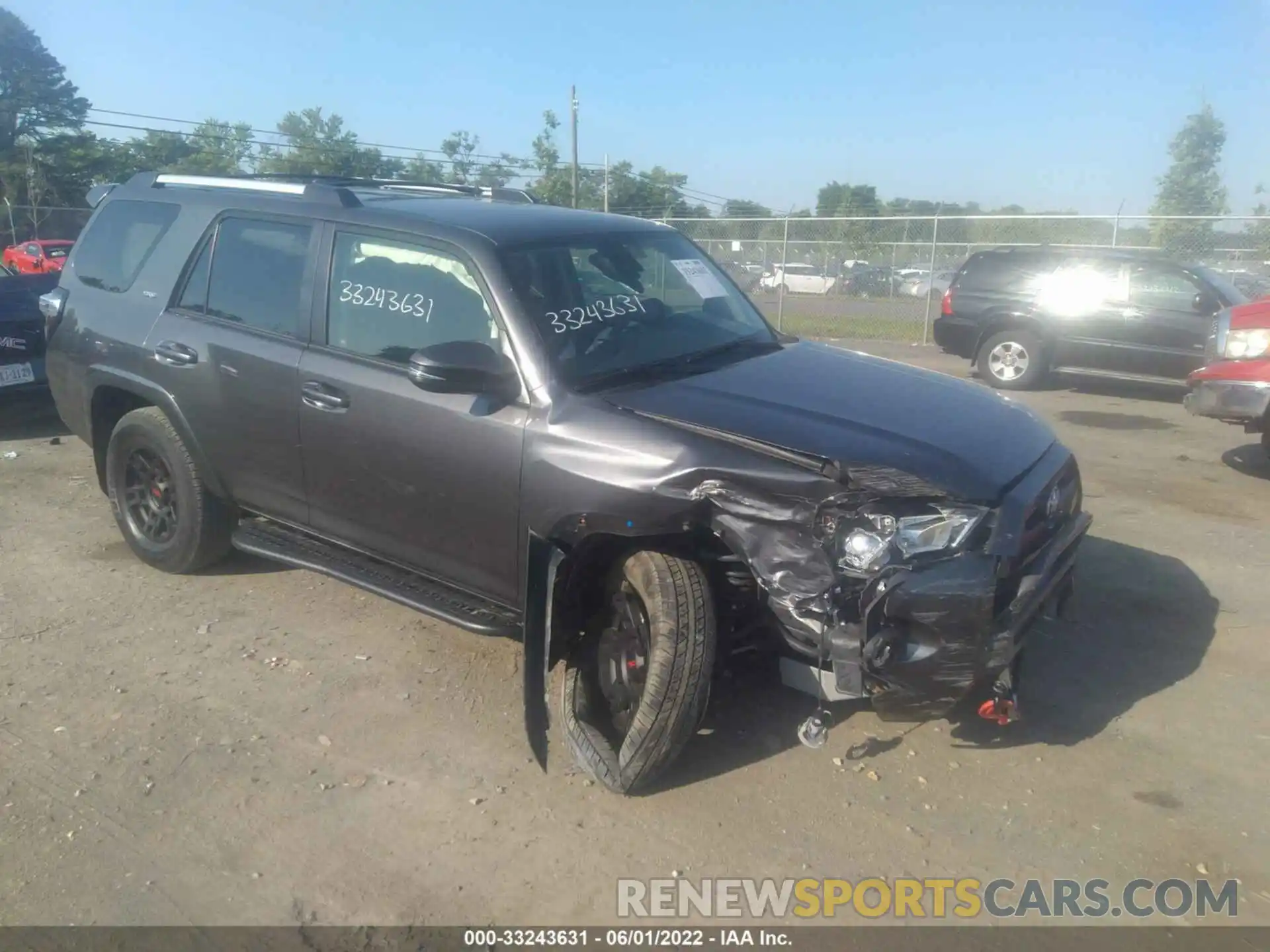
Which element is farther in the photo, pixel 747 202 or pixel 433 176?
pixel 747 202

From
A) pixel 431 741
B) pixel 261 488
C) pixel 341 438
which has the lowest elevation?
pixel 431 741

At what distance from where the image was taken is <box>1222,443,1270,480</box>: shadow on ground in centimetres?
787

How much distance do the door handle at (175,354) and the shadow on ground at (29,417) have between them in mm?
4378

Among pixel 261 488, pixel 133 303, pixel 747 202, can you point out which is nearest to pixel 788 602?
pixel 261 488

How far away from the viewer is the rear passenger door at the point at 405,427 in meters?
3.81

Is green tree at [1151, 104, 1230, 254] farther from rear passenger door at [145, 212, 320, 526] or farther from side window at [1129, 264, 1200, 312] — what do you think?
rear passenger door at [145, 212, 320, 526]

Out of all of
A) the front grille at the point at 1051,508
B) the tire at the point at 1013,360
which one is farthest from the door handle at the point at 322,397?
the tire at the point at 1013,360

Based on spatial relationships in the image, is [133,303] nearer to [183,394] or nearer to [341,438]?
[183,394]

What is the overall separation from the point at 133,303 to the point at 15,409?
18.0 feet

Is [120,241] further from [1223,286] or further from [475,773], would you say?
[1223,286]

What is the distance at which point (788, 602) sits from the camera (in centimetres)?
322

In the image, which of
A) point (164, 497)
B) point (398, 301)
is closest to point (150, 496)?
point (164, 497)

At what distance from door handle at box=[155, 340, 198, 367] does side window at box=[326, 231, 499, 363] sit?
3.06 ft

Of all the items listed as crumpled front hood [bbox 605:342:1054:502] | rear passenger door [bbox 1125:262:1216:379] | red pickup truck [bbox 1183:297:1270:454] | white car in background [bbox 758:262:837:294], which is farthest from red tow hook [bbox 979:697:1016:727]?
white car in background [bbox 758:262:837:294]
